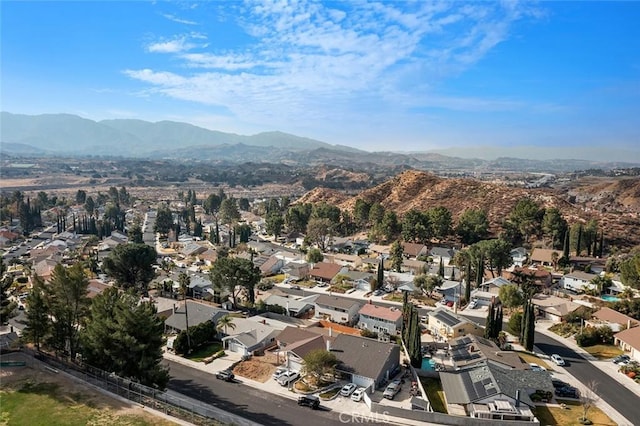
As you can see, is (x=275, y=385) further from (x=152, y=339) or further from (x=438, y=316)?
(x=438, y=316)

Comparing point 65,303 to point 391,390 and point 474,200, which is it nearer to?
point 391,390

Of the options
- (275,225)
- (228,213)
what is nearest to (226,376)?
(275,225)

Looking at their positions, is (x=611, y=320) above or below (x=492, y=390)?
below

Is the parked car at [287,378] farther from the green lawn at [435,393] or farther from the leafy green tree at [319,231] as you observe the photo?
the leafy green tree at [319,231]

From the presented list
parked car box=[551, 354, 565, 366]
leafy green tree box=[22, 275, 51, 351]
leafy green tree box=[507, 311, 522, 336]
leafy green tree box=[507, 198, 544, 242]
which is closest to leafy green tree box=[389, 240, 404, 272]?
leafy green tree box=[507, 311, 522, 336]

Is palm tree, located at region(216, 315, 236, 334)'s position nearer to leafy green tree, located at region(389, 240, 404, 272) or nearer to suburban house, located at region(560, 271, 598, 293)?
leafy green tree, located at region(389, 240, 404, 272)

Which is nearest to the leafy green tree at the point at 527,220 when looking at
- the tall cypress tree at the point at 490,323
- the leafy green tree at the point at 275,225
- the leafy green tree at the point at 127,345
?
the tall cypress tree at the point at 490,323
